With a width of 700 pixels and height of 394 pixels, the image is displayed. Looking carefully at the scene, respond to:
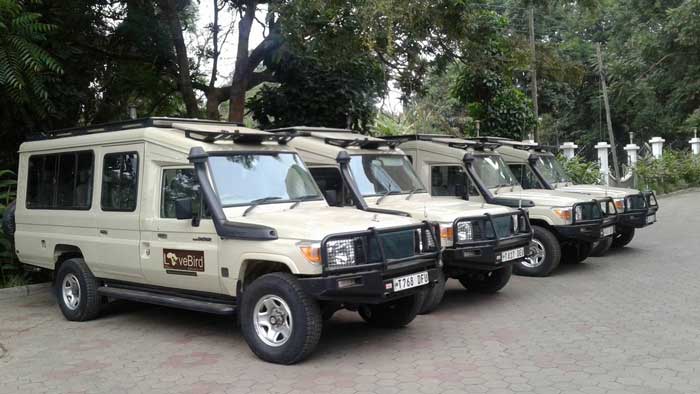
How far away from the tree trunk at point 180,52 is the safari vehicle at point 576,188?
5.95 m

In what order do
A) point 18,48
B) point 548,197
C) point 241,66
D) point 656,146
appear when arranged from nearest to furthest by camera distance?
point 18,48 < point 548,197 < point 241,66 < point 656,146

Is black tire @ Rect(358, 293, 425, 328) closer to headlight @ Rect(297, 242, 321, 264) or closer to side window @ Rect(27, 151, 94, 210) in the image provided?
headlight @ Rect(297, 242, 321, 264)

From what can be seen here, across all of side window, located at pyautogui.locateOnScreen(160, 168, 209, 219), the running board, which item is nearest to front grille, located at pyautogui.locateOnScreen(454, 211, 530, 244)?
the running board

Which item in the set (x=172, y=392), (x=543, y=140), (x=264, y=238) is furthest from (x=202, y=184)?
(x=543, y=140)

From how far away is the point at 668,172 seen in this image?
24172 millimetres

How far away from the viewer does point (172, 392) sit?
17.5ft

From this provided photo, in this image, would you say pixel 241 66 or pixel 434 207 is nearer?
pixel 434 207

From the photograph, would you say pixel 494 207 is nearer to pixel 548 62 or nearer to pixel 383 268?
pixel 383 268

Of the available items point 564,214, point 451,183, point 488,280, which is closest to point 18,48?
point 451,183

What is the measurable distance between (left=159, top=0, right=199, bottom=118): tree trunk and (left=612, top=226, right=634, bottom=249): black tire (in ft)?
28.1

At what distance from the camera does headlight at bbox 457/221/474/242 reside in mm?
7790

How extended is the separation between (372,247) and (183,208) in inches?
73.4

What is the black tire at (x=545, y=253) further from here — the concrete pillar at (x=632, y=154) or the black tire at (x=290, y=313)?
the concrete pillar at (x=632, y=154)

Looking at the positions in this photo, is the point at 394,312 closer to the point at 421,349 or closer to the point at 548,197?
the point at 421,349
